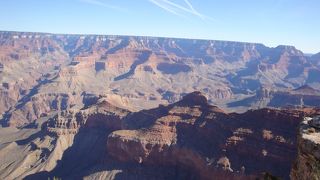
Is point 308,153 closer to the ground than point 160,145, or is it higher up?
higher up

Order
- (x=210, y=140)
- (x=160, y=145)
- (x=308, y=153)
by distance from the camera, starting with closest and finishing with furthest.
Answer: (x=308, y=153)
(x=210, y=140)
(x=160, y=145)

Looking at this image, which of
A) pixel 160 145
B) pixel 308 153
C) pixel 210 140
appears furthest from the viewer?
pixel 160 145

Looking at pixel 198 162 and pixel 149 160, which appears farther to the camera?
pixel 149 160

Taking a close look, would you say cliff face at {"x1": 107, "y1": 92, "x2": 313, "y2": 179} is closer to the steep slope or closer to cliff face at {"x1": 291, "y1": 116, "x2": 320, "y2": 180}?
the steep slope

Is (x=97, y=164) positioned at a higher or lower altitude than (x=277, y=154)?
lower

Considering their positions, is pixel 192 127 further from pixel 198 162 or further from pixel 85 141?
Answer: pixel 85 141

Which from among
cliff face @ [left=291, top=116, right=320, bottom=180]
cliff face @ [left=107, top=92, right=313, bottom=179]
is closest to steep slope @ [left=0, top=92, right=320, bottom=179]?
cliff face @ [left=107, top=92, right=313, bottom=179]

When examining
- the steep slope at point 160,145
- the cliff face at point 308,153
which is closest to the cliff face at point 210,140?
the steep slope at point 160,145

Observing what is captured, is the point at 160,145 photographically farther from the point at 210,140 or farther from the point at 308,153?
the point at 308,153

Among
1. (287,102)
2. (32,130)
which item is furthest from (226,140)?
(287,102)

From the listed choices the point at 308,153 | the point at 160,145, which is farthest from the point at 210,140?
the point at 308,153
